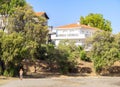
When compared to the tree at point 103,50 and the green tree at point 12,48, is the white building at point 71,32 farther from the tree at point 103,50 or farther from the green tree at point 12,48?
the green tree at point 12,48

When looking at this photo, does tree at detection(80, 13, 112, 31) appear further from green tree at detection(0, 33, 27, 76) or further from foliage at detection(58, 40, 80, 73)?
green tree at detection(0, 33, 27, 76)

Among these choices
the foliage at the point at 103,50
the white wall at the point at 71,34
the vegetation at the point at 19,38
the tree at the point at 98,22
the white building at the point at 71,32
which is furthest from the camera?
the tree at the point at 98,22

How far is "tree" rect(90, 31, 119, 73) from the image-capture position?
60.5 m

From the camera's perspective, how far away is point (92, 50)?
206 feet

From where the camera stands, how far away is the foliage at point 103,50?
60.5 m

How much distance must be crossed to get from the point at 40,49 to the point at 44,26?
927 centimetres

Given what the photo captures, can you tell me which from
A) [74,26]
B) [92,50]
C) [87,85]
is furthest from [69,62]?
[74,26]

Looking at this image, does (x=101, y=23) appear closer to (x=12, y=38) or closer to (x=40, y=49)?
(x=40, y=49)

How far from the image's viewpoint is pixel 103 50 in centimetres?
6172

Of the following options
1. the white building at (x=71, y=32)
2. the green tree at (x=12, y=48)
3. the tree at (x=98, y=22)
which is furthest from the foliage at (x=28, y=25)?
the tree at (x=98, y=22)

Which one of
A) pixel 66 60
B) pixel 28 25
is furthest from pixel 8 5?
pixel 66 60

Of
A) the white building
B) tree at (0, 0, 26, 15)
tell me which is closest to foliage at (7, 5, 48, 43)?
tree at (0, 0, 26, 15)

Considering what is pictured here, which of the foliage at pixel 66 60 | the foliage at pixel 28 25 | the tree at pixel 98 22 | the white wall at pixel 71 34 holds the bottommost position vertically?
the foliage at pixel 66 60

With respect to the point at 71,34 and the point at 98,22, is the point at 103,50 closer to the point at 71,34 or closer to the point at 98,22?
the point at 71,34
